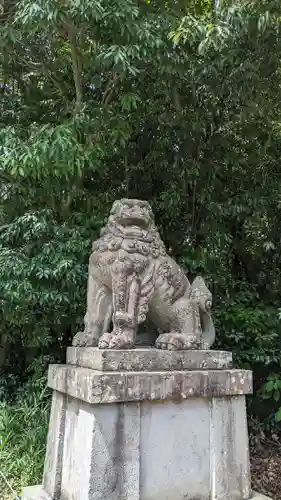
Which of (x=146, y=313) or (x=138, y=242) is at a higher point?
(x=138, y=242)

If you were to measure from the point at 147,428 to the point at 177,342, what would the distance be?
0.57 metres

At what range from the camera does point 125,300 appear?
2980 millimetres

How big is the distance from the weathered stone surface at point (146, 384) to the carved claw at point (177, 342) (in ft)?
0.59

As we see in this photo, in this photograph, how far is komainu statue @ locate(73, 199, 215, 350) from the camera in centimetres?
299

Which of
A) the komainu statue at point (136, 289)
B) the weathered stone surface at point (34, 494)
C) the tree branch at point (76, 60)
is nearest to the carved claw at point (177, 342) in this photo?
the komainu statue at point (136, 289)

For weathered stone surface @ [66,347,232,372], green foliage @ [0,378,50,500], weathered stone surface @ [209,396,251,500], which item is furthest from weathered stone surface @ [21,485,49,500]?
weathered stone surface @ [209,396,251,500]

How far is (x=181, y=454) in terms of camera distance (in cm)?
294

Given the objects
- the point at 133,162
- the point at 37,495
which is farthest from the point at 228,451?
the point at 133,162

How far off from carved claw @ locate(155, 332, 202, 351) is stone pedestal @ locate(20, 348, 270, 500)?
50 mm

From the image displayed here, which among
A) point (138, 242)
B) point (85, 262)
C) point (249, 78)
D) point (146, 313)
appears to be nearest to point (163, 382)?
point (146, 313)

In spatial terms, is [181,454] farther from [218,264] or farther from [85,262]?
[218,264]

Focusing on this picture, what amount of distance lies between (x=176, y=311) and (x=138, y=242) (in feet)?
1.79

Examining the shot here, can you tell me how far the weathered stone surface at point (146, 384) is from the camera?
264 centimetres

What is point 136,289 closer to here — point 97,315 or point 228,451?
point 97,315
